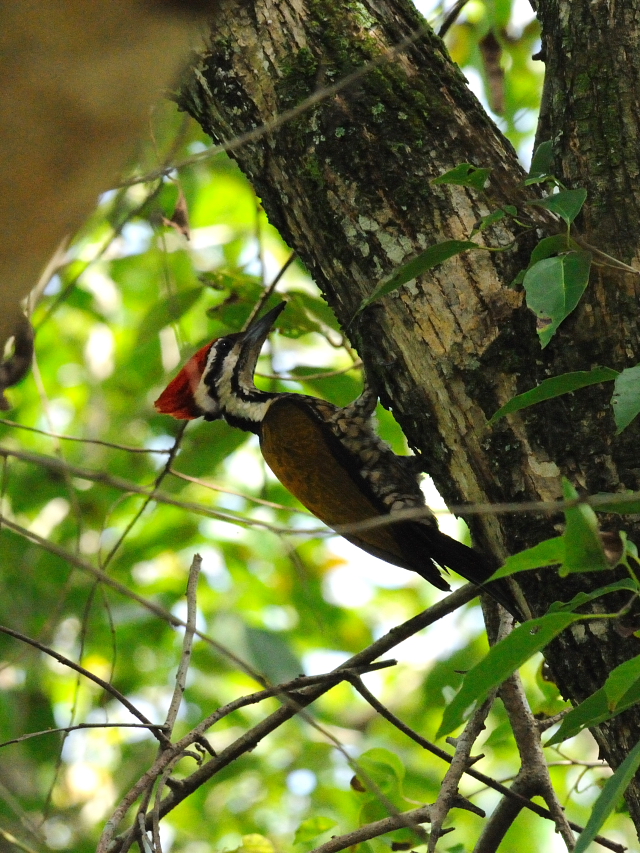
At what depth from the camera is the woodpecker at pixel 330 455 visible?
3.31 meters

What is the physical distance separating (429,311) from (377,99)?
0.53 metres

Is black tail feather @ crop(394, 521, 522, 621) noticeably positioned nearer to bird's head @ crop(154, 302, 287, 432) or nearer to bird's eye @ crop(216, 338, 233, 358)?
bird's head @ crop(154, 302, 287, 432)

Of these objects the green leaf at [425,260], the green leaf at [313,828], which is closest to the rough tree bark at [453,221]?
the green leaf at [425,260]

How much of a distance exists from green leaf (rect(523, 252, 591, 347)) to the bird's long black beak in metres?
1.76

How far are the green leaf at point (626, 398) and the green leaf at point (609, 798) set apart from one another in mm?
529

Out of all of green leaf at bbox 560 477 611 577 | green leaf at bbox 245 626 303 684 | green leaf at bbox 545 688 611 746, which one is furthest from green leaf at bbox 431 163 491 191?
green leaf at bbox 245 626 303 684

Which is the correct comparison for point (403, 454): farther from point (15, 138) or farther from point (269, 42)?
point (15, 138)

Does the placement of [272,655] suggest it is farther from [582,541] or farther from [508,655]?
[582,541]

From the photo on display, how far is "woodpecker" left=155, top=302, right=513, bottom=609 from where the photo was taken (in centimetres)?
331

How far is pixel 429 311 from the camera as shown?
2.06 metres

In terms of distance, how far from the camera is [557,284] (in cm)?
159

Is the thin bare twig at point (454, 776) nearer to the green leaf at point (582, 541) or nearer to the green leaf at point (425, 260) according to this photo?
the green leaf at point (582, 541)

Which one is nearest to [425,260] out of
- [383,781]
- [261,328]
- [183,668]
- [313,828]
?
[183,668]

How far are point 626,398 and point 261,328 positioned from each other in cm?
244
